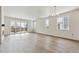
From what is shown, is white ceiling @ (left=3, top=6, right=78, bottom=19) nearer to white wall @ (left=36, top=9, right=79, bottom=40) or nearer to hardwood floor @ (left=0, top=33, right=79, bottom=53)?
white wall @ (left=36, top=9, right=79, bottom=40)

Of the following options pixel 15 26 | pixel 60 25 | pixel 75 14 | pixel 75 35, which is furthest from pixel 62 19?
pixel 15 26

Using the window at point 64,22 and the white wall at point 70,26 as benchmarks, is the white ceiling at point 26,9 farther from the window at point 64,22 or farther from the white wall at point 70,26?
the window at point 64,22

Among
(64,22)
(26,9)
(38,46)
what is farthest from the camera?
(64,22)

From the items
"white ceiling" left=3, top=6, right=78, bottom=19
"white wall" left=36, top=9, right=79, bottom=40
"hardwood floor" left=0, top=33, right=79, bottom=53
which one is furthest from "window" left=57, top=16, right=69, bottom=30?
"hardwood floor" left=0, top=33, right=79, bottom=53

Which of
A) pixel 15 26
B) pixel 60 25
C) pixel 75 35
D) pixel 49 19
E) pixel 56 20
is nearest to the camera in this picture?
pixel 15 26

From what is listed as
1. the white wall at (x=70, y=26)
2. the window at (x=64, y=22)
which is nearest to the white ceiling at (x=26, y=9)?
the white wall at (x=70, y=26)

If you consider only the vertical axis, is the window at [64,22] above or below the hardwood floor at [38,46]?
above

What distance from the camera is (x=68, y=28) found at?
22.5 feet

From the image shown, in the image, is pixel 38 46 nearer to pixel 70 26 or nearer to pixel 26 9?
pixel 26 9

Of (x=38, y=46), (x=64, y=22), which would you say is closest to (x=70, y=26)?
(x=64, y=22)

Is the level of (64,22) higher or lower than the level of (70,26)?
higher

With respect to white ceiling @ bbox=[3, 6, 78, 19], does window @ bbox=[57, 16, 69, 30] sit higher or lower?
lower
